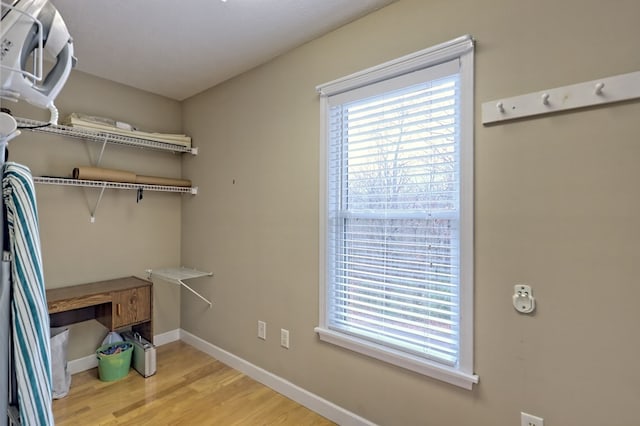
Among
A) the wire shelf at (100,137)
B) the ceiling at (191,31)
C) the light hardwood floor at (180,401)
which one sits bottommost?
the light hardwood floor at (180,401)

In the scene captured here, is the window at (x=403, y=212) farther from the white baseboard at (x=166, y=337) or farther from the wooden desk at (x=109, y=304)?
the white baseboard at (x=166, y=337)

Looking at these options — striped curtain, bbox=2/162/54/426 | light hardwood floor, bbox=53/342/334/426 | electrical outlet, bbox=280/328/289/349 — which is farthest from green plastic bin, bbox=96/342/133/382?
striped curtain, bbox=2/162/54/426

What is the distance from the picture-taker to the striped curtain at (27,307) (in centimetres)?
80

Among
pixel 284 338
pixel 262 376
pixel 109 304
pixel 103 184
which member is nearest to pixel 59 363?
pixel 109 304

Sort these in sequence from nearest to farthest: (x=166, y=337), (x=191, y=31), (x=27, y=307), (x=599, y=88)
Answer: (x=27, y=307)
(x=599, y=88)
(x=191, y=31)
(x=166, y=337)

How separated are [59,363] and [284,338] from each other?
5.00 feet

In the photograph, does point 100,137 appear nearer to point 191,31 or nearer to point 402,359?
point 191,31

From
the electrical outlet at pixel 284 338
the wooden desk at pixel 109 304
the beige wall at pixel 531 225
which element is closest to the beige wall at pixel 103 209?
the wooden desk at pixel 109 304

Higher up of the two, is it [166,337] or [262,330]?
[262,330]

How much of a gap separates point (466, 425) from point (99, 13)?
2841 millimetres

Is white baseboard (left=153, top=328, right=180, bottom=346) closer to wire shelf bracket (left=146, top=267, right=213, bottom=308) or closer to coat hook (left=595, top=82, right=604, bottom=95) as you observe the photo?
wire shelf bracket (left=146, top=267, right=213, bottom=308)

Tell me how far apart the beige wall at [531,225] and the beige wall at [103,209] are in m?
1.64

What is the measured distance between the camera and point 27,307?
81 centimetres

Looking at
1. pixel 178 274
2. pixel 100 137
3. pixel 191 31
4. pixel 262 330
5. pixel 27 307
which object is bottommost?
pixel 262 330
